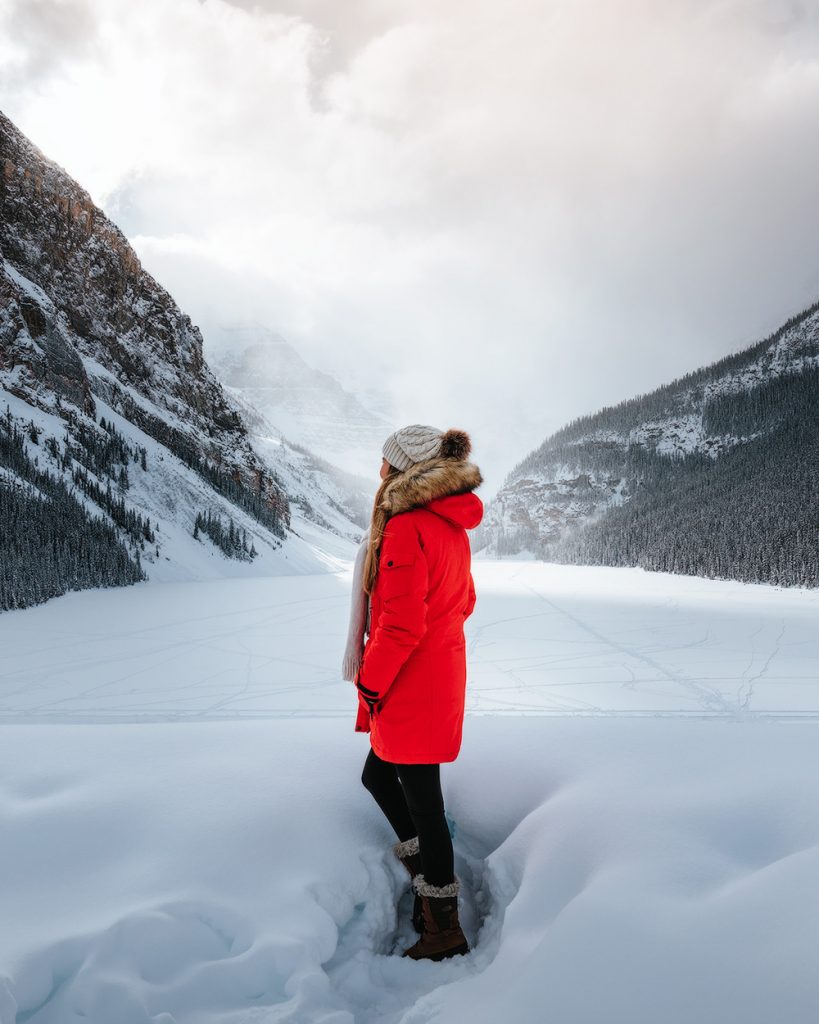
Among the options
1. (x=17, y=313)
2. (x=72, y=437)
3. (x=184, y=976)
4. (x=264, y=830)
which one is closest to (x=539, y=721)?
→ (x=264, y=830)

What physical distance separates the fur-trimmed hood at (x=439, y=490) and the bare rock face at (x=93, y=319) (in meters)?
39.5

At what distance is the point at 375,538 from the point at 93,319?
187 ft

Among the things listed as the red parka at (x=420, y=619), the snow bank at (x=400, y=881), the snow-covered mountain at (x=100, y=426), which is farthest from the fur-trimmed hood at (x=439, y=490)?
the snow-covered mountain at (x=100, y=426)

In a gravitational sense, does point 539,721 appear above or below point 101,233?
below

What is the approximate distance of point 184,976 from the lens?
6.09 feet

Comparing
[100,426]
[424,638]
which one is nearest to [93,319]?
[100,426]

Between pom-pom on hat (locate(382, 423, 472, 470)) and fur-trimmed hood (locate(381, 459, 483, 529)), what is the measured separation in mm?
58

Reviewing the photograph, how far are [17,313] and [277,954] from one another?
43286 millimetres

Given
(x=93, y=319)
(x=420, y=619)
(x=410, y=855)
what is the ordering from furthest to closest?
(x=93, y=319) → (x=410, y=855) → (x=420, y=619)

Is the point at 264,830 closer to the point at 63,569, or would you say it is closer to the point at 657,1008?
the point at 657,1008

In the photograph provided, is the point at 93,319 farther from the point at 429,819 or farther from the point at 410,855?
the point at 429,819

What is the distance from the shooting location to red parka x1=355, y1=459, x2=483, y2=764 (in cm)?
222

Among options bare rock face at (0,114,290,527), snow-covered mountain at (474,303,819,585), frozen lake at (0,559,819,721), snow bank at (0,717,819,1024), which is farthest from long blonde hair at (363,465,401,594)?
snow-covered mountain at (474,303,819,585)

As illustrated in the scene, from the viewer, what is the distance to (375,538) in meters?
2.41
